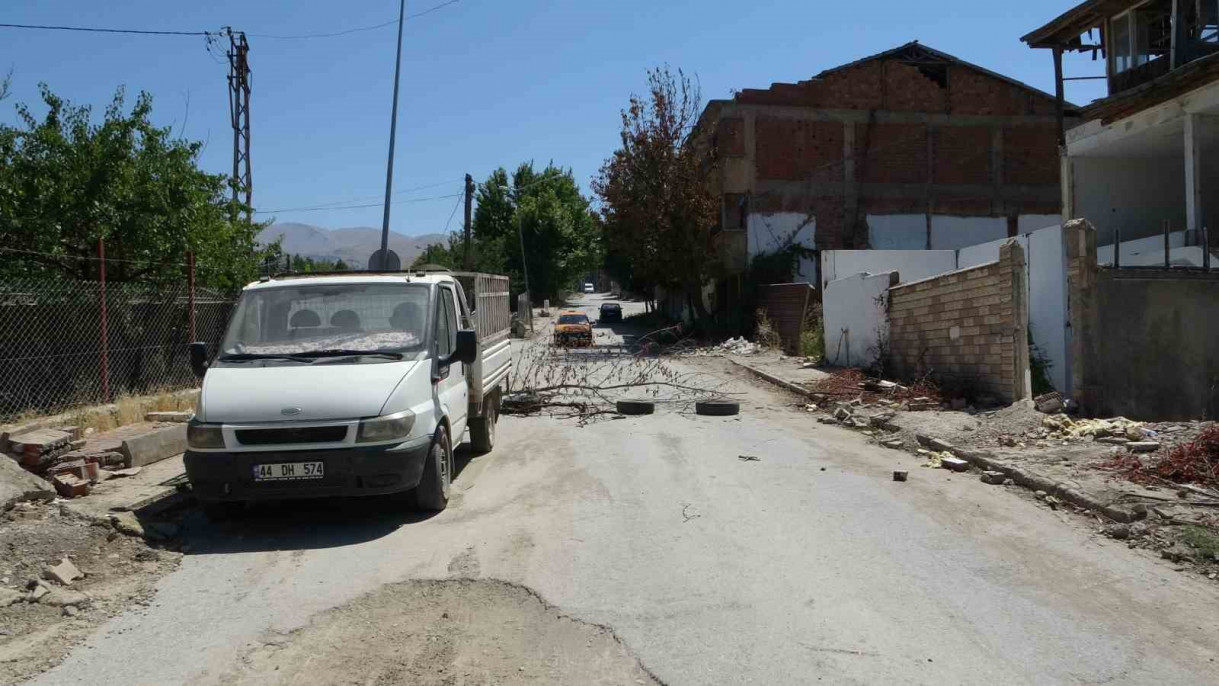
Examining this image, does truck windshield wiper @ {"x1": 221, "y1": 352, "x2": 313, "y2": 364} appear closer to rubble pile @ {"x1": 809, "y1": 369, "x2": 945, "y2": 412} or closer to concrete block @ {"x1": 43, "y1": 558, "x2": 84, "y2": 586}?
concrete block @ {"x1": 43, "y1": 558, "x2": 84, "y2": 586}

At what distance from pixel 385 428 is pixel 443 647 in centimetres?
254

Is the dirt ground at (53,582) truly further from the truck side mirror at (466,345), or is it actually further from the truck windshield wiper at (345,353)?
the truck side mirror at (466,345)

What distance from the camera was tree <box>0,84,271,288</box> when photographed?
1370cm

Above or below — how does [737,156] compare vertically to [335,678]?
above

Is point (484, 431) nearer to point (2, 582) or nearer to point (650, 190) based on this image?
point (2, 582)

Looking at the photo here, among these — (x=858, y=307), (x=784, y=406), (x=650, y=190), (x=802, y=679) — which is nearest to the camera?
(x=802, y=679)

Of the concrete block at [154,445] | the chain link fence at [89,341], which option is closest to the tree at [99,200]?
the chain link fence at [89,341]

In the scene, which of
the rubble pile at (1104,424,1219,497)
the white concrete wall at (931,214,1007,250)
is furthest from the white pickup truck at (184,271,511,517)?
the white concrete wall at (931,214,1007,250)

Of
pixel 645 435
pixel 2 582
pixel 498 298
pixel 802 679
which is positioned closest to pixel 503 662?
pixel 802 679

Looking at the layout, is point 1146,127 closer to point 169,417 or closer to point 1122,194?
point 1122,194

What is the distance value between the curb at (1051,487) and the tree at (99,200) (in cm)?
1176

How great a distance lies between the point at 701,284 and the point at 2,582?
31.7 meters

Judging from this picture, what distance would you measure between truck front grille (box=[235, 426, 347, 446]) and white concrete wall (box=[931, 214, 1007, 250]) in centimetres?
3457

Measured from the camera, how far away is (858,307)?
19.8 meters
